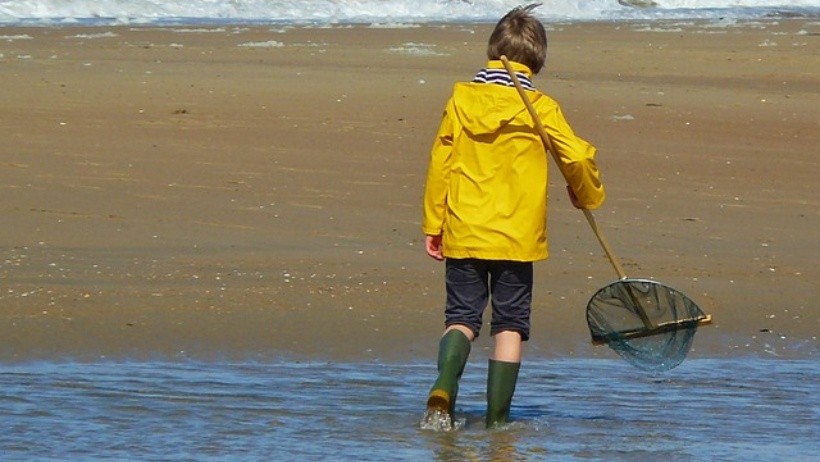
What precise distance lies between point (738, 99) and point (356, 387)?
7.73 meters

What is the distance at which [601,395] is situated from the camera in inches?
221

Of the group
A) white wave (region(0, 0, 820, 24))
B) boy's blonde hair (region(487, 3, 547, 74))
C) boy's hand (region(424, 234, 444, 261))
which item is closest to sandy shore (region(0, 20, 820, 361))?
boy's hand (region(424, 234, 444, 261))

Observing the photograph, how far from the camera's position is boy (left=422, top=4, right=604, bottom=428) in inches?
188

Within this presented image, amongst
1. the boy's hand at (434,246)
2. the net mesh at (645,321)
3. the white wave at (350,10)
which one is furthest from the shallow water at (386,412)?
the white wave at (350,10)

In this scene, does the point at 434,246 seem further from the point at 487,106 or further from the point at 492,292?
the point at 487,106

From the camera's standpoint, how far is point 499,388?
4992 mm

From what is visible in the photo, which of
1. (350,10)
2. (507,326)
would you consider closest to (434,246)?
(507,326)

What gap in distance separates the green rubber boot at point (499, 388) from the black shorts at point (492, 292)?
109mm

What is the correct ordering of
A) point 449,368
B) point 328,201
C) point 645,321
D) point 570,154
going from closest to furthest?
point 570,154 → point 449,368 → point 645,321 → point 328,201

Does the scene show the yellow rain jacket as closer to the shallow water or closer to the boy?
the boy

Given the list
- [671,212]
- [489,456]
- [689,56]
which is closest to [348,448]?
[489,456]

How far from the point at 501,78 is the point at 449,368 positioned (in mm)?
892

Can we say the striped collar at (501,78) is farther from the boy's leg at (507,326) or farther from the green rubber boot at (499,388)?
the green rubber boot at (499,388)

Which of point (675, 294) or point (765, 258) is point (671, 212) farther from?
point (675, 294)
